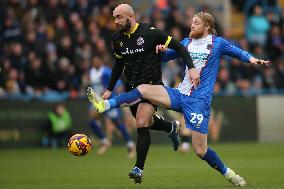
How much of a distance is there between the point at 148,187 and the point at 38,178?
2649mm

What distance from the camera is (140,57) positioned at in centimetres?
1155

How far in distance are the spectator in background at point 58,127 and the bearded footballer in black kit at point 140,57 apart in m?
10.5

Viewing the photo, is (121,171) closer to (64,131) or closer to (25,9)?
(64,131)

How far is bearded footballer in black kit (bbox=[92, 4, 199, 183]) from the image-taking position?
A: 36.6 feet

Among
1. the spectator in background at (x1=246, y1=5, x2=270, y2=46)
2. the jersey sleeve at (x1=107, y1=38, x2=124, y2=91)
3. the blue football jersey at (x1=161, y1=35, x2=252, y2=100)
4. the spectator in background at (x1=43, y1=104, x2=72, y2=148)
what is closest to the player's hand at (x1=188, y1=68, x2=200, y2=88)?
the blue football jersey at (x1=161, y1=35, x2=252, y2=100)

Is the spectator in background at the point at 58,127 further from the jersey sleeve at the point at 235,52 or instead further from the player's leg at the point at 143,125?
the jersey sleeve at the point at 235,52

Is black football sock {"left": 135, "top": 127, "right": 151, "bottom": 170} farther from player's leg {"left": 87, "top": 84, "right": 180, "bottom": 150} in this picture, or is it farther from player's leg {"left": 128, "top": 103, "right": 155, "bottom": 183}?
player's leg {"left": 87, "top": 84, "right": 180, "bottom": 150}

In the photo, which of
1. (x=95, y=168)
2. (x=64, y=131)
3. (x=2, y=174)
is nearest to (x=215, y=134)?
(x=64, y=131)

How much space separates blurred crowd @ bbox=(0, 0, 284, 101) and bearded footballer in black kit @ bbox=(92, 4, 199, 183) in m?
10.4

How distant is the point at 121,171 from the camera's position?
14391 millimetres

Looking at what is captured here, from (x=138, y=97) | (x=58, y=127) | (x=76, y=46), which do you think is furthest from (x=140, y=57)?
(x=76, y=46)

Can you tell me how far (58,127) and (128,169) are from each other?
7.64 metres

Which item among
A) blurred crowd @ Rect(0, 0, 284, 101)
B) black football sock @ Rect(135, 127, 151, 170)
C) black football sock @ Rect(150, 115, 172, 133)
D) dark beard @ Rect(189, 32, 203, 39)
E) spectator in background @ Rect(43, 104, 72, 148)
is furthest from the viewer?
blurred crowd @ Rect(0, 0, 284, 101)

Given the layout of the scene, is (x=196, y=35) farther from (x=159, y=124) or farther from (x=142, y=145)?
(x=159, y=124)
